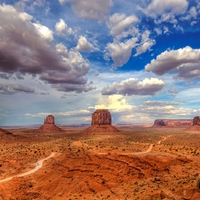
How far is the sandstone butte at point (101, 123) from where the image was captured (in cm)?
14868

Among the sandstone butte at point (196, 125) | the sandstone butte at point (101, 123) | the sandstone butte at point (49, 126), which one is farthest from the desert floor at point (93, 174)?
the sandstone butte at point (196, 125)

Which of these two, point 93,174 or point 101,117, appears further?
point 101,117

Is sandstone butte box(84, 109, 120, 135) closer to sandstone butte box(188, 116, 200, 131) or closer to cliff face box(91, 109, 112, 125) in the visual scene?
cliff face box(91, 109, 112, 125)

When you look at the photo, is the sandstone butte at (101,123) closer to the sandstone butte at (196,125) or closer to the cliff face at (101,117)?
the cliff face at (101,117)

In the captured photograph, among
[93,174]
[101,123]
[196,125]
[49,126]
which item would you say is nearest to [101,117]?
[101,123]

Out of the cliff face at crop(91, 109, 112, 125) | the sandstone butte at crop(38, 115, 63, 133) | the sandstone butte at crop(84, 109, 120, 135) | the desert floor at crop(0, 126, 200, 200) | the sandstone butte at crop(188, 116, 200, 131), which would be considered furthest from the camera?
the sandstone butte at crop(38, 115, 63, 133)

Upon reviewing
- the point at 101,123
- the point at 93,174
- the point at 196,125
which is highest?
the point at 101,123

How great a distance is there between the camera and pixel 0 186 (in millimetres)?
37438

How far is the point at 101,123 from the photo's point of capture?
160 meters

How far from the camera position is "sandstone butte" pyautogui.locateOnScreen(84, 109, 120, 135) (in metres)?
149

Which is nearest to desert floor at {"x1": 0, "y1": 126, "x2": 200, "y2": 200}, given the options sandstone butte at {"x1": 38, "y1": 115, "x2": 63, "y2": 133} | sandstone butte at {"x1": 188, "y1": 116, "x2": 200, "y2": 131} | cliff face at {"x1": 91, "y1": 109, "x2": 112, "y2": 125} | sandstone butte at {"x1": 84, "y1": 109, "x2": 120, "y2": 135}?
sandstone butte at {"x1": 84, "y1": 109, "x2": 120, "y2": 135}

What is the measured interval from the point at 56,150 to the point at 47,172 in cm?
1582

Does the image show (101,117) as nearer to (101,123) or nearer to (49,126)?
(101,123)

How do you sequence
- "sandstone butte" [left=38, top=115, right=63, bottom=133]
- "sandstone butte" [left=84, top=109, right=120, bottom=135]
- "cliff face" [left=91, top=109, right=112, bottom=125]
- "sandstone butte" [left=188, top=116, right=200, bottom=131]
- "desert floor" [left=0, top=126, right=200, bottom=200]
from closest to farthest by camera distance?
"desert floor" [left=0, top=126, right=200, bottom=200] → "sandstone butte" [left=84, top=109, right=120, bottom=135] → "cliff face" [left=91, top=109, right=112, bottom=125] → "sandstone butte" [left=188, top=116, right=200, bottom=131] → "sandstone butte" [left=38, top=115, right=63, bottom=133]
